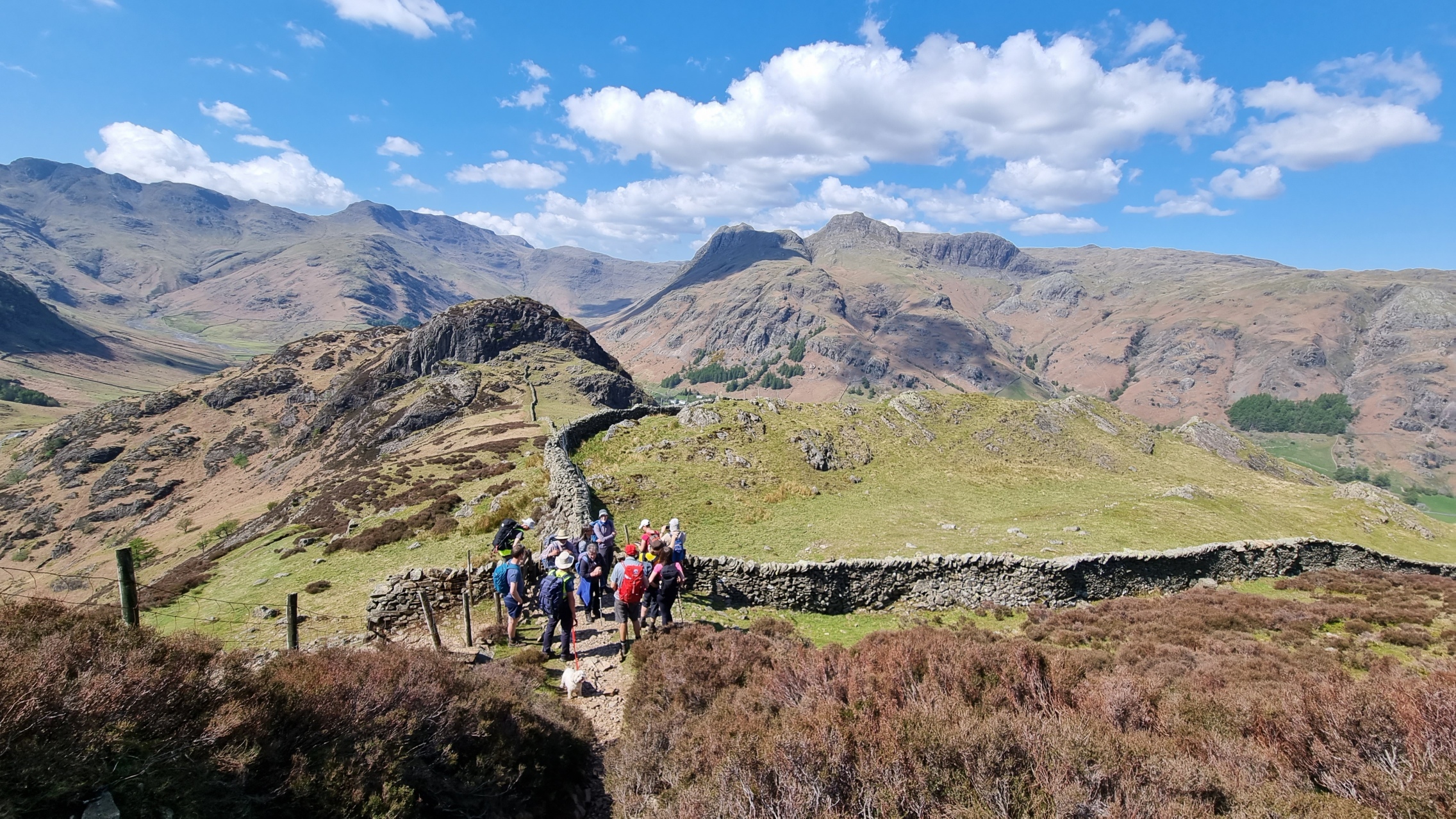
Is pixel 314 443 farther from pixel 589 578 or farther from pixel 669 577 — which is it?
pixel 669 577

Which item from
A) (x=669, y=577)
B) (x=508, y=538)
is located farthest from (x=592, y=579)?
(x=508, y=538)

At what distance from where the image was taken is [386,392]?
80312mm

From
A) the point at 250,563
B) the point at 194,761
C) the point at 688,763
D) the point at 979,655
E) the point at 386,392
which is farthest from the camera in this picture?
the point at 386,392

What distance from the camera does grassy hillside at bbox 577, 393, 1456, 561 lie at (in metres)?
22.8

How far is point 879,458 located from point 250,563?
3282cm

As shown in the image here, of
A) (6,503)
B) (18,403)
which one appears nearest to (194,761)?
(6,503)

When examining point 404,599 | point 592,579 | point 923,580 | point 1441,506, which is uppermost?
point 592,579

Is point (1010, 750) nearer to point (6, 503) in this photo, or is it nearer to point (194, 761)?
point (194, 761)

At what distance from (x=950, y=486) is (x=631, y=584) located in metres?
24.7

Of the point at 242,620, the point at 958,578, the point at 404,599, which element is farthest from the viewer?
the point at 958,578

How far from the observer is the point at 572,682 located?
421 inches

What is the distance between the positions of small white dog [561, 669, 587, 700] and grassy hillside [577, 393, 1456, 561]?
9665 millimetres

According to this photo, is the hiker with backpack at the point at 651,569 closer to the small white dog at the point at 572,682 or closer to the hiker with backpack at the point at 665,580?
the hiker with backpack at the point at 665,580

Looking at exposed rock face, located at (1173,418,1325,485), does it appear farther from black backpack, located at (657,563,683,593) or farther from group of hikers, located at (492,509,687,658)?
group of hikers, located at (492,509,687,658)
